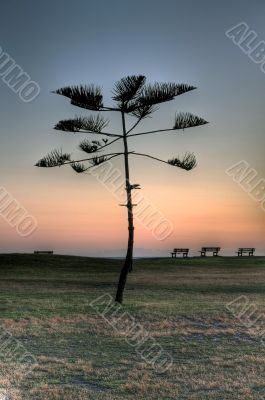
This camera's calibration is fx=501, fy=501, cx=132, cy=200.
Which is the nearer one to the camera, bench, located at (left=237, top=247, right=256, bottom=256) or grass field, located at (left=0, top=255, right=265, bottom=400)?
grass field, located at (left=0, top=255, right=265, bottom=400)

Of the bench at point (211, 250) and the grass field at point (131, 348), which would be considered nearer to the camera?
the grass field at point (131, 348)

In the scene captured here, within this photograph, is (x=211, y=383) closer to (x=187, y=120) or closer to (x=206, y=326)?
(x=206, y=326)

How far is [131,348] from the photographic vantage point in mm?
10500

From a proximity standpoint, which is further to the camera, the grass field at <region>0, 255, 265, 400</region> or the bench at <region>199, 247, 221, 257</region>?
the bench at <region>199, 247, 221, 257</region>

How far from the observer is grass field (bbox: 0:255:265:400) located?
295 inches

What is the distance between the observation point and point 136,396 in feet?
23.4

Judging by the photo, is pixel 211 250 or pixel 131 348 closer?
pixel 131 348

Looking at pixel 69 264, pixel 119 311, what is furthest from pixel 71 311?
pixel 69 264

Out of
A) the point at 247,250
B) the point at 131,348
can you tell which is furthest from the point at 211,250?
the point at 131,348

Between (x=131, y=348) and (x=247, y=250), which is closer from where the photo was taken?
(x=131, y=348)

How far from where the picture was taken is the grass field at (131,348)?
750cm

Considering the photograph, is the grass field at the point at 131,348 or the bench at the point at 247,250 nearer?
the grass field at the point at 131,348

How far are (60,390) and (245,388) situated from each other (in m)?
2.77

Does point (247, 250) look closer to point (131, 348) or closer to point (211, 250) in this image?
point (211, 250)
